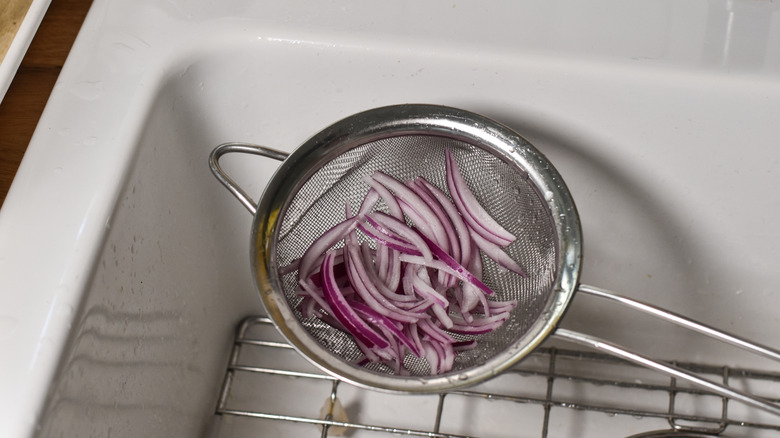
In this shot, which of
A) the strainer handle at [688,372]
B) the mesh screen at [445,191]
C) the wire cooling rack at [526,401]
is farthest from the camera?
the wire cooling rack at [526,401]

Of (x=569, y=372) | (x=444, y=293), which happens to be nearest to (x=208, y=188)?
(x=444, y=293)

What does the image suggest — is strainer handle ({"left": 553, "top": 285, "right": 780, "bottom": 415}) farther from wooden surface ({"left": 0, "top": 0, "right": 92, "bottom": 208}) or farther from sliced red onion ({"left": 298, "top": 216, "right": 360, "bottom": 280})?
wooden surface ({"left": 0, "top": 0, "right": 92, "bottom": 208})

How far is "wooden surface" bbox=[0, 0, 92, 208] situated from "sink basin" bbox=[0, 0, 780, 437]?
3cm

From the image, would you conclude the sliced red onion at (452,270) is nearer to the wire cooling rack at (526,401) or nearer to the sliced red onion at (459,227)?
the sliced red onion at (459,227)

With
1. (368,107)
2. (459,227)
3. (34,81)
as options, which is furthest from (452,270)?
(34,81)

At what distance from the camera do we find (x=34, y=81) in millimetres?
608

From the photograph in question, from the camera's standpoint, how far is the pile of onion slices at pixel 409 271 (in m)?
0.62

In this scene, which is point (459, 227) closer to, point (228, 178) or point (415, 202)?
point (415, 202)

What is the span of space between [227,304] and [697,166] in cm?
50

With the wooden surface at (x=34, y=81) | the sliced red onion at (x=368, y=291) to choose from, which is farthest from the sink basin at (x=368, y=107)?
the sliced red onion at (x=368, y=291)

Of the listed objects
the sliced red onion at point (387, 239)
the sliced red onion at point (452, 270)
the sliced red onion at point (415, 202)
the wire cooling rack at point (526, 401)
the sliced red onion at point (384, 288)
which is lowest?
the wire cooling rack at point (526, 401)

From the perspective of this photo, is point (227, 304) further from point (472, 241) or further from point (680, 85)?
point (680, 85)

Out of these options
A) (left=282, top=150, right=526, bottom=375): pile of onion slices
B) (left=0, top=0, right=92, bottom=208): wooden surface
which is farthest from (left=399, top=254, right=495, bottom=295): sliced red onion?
(left=0, top=0, right=92, bottom=208): wooden surface

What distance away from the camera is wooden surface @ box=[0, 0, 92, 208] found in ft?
1.84
